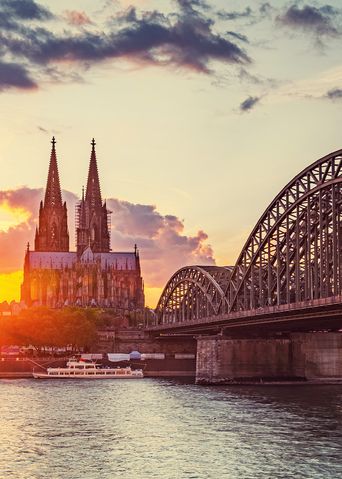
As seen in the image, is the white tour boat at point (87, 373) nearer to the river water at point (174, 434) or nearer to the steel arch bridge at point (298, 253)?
the steel arch bridge at point (298, 253)

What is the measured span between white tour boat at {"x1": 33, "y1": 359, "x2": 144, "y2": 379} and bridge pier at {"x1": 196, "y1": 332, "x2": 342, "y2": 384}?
103 ft

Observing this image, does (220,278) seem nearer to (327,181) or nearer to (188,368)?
(188,368)

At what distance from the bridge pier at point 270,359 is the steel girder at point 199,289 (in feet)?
62.5

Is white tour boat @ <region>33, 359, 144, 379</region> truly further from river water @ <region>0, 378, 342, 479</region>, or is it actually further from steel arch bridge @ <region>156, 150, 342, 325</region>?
river water @ <region>0, 378, 342, 479</region>

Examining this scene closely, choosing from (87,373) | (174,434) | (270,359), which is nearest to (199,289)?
(87,373)

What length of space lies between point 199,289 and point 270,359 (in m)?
51.8

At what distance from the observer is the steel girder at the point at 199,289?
161113mm

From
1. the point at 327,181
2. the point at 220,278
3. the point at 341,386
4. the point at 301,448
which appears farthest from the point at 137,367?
the point at 301,448

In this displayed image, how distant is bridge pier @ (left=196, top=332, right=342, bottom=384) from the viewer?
125 m

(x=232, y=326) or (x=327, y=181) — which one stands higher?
(x=327, y=181)

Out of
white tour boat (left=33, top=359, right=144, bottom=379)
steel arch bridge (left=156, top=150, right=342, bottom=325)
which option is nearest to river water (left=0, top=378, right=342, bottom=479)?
steel arch bridge (left=156, top=150, right=342, bottom=325)

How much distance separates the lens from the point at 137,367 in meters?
168

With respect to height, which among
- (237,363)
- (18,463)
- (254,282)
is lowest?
(18,463)

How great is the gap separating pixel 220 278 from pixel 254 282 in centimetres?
3772
